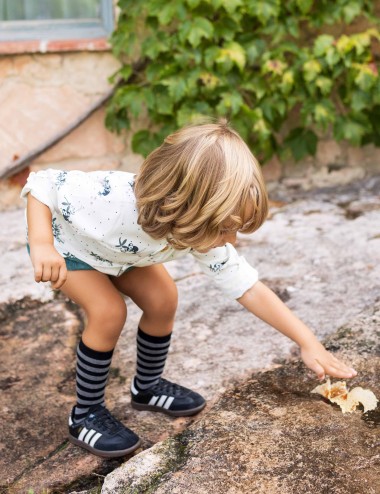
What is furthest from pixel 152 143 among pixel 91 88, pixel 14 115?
pixel 14 115

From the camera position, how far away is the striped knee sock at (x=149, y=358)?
2041 millimetres

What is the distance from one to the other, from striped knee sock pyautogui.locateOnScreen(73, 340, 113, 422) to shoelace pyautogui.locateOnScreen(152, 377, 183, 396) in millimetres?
195

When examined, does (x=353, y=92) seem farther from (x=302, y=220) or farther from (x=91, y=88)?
(x=91, y=88)

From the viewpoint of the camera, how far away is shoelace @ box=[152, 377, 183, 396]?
209cm

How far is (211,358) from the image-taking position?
2328 mm

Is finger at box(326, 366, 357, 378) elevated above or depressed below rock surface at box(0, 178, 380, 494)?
above

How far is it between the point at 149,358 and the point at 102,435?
0.91 feet

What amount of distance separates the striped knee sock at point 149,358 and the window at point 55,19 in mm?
2292

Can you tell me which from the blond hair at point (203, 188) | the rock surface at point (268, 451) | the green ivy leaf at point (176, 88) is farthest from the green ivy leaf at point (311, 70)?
the blond hair at point (203, 188)

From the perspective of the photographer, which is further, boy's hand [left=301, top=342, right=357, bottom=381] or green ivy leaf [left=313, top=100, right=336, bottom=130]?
green ivy leaf [left=313, top=100, right=336, bottom=130]

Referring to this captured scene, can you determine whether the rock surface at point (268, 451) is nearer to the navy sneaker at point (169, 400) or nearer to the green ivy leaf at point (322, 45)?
the navy sneaker at point (169, 400)

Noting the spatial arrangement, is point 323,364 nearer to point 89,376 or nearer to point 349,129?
point 89,376

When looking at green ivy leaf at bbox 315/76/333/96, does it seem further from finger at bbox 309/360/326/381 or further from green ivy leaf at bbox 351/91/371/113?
finger at bbox 309/360/326/381

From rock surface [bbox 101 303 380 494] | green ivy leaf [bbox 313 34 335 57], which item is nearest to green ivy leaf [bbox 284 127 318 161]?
green ivy leaf [bbox 313 34 335 57]
